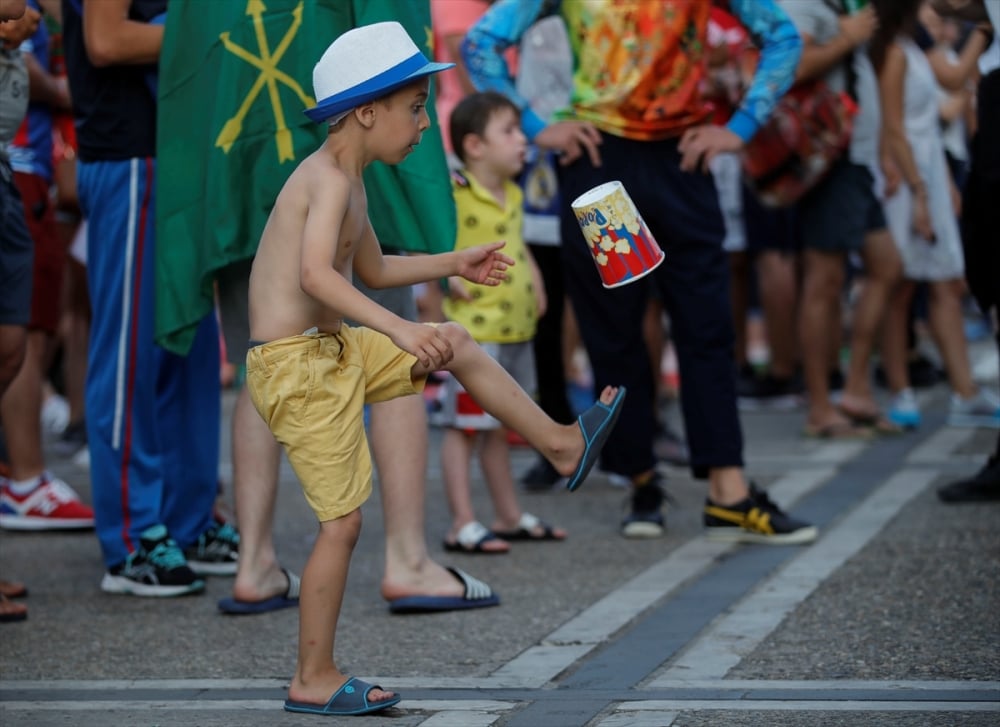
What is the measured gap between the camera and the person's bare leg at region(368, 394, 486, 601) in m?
4.79

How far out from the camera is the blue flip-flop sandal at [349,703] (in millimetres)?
3678

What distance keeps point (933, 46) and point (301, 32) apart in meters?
5.76

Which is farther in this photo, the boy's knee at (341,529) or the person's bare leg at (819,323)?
the person's bare leg at (819,323)

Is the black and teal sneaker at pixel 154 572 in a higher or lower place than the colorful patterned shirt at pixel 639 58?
lower

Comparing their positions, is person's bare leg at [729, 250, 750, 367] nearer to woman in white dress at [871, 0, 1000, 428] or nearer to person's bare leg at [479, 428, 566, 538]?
woman in white dress at [871, 0, 1000, 428]

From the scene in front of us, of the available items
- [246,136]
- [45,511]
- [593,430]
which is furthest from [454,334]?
[45,511]

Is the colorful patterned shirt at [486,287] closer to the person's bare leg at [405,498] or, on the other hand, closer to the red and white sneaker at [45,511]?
the person's bare leg at [405,498]

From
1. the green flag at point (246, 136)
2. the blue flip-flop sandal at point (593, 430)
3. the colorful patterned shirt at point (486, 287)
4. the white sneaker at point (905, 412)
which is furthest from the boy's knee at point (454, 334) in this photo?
the white sneaker at point (905, 412)

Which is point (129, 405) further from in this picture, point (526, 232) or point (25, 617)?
point (526, 232)

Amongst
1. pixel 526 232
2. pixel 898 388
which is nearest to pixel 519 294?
pixel 526 232

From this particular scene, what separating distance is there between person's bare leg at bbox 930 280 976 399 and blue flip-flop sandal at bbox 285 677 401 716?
18.6 feet

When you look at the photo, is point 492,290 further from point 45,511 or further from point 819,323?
Answer: point 819,323

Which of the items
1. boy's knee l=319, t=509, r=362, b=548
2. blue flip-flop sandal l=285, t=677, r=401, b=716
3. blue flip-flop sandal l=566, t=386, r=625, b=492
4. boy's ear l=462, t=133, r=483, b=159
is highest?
boy's ear l=462, t=133, r=483, b=159

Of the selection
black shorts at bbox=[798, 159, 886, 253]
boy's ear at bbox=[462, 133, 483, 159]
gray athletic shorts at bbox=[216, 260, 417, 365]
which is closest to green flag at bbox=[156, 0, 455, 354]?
gray athletic shorts at bbox=[216, 260, 417, 365]
